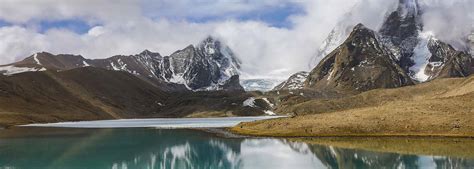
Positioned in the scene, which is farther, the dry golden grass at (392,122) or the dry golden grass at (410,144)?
the dry golden grass at (392,122)

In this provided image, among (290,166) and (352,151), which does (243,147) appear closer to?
(352,151)

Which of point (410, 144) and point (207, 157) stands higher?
point (410, 144)

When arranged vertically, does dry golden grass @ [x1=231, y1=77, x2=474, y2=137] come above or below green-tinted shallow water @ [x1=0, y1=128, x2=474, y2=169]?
above

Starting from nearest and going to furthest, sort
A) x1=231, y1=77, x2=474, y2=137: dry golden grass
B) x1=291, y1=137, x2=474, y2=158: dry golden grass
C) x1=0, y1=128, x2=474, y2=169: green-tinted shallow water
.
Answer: x1=0, y1=128, x2=474, y2=169: green-tinted shallow water, x1=291, y1=137, x2=474, y2=158: dry golden grass, x1=231, y1=77, x2=474, y2=137: dry golden grass

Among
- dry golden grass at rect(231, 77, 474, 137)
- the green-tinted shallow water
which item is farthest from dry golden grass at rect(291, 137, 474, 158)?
dry golden grass at rect(231, 77, 474, 137)

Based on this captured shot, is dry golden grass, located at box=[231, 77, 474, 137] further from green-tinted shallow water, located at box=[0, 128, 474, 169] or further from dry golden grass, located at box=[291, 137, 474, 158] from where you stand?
green-tinted shallow water, located at box=[0, 128, 474, 169]

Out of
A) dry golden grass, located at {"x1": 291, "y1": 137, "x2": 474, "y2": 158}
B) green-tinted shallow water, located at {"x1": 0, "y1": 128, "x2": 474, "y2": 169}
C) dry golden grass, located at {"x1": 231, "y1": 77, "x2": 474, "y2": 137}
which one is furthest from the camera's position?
dry golden grass, located at {"x1": 231, "y1": 77, "x2": 474, "y2": 137}

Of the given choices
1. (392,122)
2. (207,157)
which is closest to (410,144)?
(392,122)

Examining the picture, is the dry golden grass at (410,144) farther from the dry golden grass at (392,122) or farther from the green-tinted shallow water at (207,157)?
the dry golden grass at (392,122)

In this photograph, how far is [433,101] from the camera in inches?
5044

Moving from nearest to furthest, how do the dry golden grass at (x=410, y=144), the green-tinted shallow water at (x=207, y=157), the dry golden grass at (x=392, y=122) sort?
the green-tinted shallow water at (x=207, y=157) < the dry golden grass at (x=410, y=144) < the dry golden grass at (x=392, y=122)

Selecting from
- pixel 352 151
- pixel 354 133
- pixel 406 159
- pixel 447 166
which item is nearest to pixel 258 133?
pixel 354 133

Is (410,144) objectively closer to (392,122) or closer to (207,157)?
(392,122)

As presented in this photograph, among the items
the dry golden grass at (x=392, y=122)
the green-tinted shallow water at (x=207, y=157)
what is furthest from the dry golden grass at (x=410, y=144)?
the dry golden grass at (x=392, y=122)
